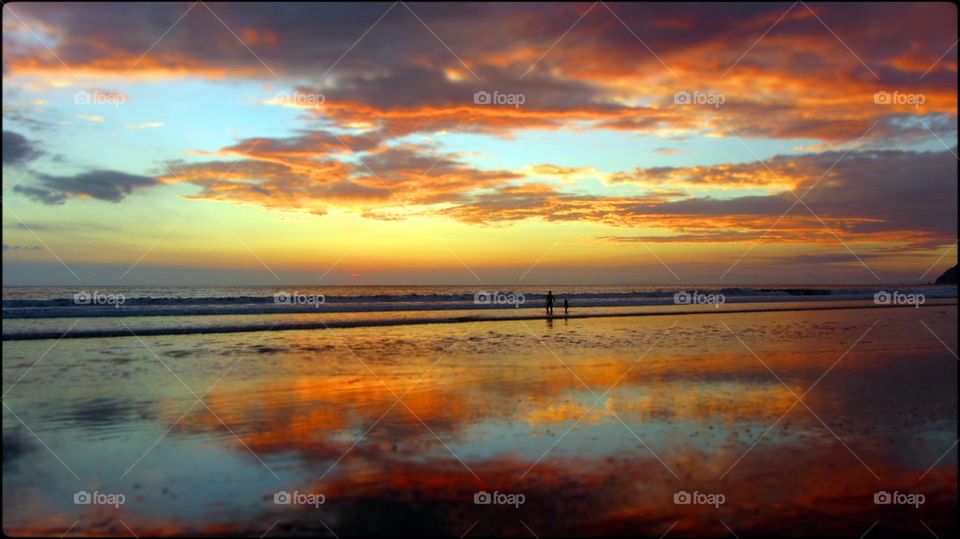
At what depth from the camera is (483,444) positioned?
9.12 metres

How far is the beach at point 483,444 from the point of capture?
6.57 meters

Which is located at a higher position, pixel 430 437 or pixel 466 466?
pixel 430 437

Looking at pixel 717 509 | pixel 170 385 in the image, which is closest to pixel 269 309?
pixel 170 385

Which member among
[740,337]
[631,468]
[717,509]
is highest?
[740,337]

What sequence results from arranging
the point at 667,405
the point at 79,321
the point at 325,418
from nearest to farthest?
the point at 325,418 → the point at 667,405 → the point at 79,321

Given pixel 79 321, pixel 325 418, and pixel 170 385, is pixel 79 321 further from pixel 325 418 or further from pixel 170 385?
pixel 325 418

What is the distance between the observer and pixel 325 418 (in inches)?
426

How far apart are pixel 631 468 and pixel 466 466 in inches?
83.0

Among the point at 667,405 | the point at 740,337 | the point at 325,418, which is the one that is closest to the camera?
the point at 325,418

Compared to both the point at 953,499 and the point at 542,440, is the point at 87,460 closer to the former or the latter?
the point at 542,440

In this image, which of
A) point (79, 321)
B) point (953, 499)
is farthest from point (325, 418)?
point (79, 321)

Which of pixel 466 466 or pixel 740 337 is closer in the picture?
pixel 466 466

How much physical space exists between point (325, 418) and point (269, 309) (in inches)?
1271

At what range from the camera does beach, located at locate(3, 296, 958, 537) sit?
6566 mm
